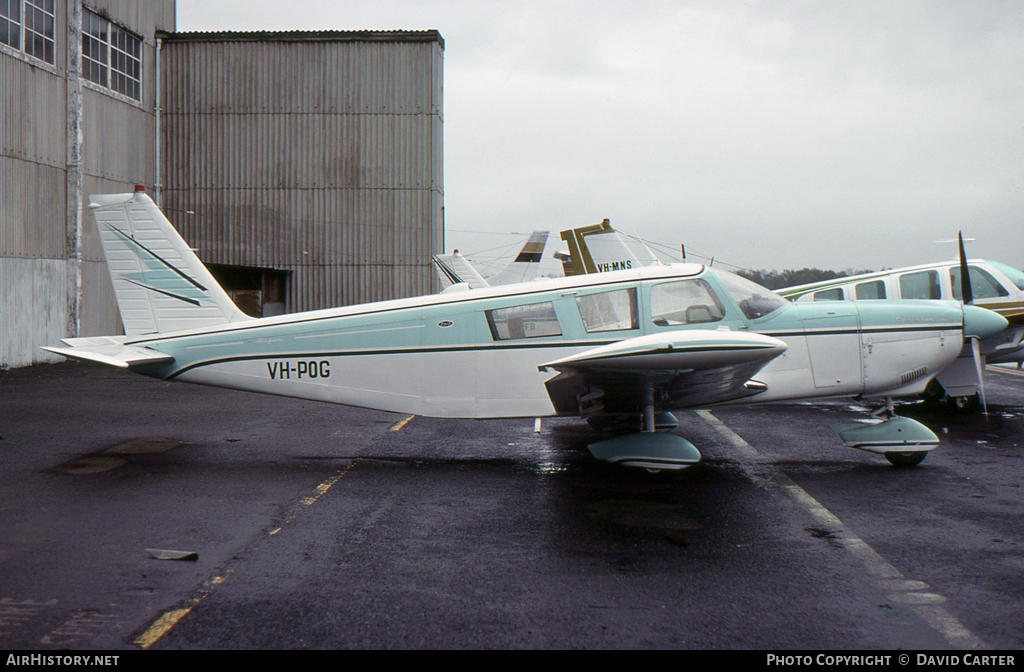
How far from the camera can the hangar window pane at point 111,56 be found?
19.4m

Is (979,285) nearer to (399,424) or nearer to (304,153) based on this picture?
(399,424)

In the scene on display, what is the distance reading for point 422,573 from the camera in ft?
13.6

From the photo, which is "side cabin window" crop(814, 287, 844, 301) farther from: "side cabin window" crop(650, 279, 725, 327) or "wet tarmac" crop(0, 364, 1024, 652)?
"side cabin window" crop(650, 279, 725, 327)

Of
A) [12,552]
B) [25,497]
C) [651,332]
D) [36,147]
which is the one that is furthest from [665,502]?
[36,147]

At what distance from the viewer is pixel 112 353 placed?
6.99 m

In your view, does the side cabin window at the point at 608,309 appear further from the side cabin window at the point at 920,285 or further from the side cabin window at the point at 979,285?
the side cabin window at the point at 979,285

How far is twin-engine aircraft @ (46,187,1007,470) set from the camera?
22.1 ft

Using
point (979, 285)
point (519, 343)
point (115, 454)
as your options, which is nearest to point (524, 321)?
point (519, 343)

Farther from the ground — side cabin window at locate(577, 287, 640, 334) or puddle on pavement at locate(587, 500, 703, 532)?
side cabin window at locate(577, 287, 640, 334)

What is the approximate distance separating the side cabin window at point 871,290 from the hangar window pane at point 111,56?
19.7 metres

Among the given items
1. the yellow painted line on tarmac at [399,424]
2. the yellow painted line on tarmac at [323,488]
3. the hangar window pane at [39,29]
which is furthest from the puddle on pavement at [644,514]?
the hangar window pane at [39,29]

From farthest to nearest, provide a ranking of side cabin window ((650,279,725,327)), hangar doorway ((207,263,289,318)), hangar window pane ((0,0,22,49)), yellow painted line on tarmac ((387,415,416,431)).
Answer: hangar doorway ((207,263,289,318)) < hangar window pane ((0,0,22,49)) < yellow painted line on tarmac ((387,415,416,431)) < side cabin window ((650,279,725,327))

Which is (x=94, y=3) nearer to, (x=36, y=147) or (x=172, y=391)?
(x=36, y=147)

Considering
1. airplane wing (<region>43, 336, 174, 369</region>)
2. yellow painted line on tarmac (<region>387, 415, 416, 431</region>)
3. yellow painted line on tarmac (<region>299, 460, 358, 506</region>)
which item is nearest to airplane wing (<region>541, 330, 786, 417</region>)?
yellow painted line on tarmac (<region>299, 460, 358, 506</region>)
